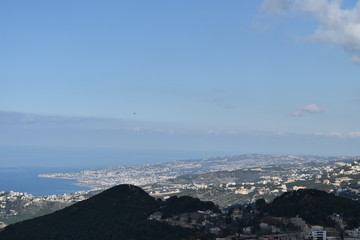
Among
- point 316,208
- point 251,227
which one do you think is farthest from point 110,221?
point 316,208

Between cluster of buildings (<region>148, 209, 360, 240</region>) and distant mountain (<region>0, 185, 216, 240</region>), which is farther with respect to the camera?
distant mountain (<region>0, 185, 216, 240</region>)

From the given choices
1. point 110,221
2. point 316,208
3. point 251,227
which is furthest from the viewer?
point 110,221

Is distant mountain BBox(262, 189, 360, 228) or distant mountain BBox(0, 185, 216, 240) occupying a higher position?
distant mountain BBox(262, 189, 360, 228)

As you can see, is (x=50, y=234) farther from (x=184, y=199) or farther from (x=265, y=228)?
(x=265, y=228)

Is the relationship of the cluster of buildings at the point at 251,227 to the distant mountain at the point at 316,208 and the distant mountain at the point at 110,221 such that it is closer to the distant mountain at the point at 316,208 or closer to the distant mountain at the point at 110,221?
the distant mountain at the point at 316,208

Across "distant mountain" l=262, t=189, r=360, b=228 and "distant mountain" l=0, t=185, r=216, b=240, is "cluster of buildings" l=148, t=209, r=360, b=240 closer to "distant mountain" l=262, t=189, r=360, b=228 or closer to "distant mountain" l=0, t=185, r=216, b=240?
"distant mountain" l=262, t=189, r=360, b=228

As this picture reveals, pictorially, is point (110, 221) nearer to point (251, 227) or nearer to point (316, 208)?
point (251, 227)

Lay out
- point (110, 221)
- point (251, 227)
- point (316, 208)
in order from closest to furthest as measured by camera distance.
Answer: point (251, 227), point (316, 208), point (110, 221)

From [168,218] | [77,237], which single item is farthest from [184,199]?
[77,237]

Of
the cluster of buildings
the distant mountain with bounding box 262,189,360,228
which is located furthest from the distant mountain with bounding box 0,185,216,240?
the distant mountain with bounding box 262,189,360,228

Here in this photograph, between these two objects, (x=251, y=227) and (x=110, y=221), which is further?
(x=110, y=221)
